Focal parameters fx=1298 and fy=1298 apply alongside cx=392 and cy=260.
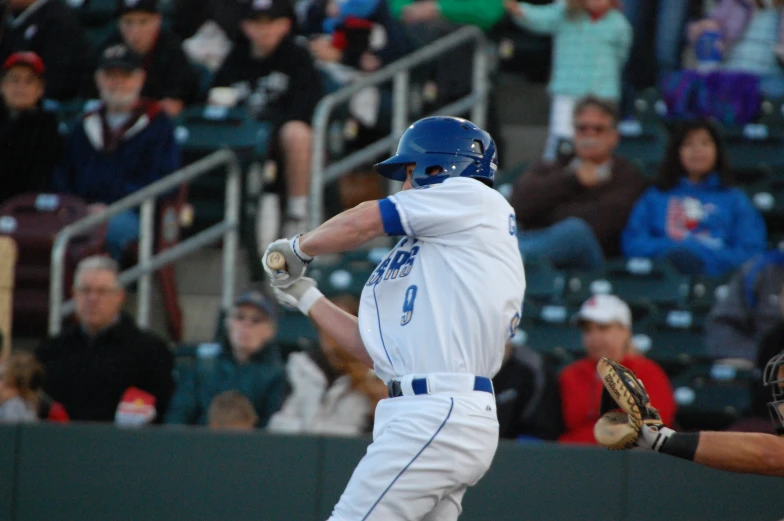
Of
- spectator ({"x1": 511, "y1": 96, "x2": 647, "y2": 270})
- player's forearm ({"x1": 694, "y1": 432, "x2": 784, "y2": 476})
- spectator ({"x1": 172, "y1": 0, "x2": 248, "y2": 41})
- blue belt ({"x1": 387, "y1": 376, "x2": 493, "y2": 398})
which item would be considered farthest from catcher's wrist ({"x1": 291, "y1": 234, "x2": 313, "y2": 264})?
spectator ({"x1": 172, "y1": 0, "x2": 248, "y2": 41})

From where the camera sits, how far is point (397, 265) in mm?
4176

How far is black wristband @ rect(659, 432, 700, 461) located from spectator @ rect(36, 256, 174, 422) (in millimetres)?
3037

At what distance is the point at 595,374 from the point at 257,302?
1.76 meters

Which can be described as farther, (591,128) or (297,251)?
(591,128)

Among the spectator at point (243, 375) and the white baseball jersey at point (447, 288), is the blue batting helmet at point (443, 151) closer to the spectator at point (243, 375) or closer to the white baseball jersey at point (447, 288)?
the white baseball jersey at point (447, 288)

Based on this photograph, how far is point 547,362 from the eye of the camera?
648 cm

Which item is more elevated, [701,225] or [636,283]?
[701,225]

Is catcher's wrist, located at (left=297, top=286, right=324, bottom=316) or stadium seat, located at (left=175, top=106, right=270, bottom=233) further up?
stadium seat, located at (left=175, top=106, right=270, bottom=233)

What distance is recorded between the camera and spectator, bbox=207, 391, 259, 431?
6.36 meters

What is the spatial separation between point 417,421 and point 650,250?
359 cm

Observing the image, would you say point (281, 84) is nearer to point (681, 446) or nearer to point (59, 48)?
point (59, 48)

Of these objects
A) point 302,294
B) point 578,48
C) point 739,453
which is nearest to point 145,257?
point 578,48

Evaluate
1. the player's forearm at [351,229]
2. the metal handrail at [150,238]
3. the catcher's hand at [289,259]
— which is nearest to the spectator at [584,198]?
the metal handrail at [150,238]

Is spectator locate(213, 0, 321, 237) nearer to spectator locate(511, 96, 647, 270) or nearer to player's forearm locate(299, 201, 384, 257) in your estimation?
spectator locate(511, 96, 647, 270)
